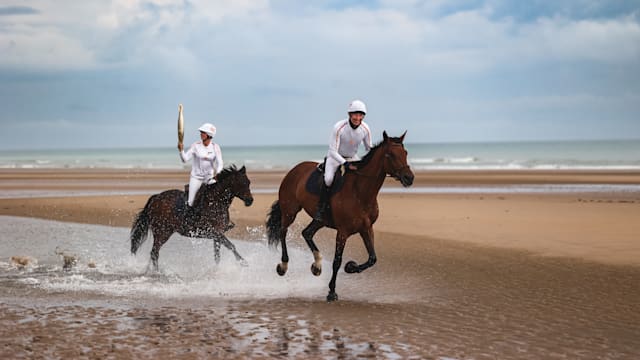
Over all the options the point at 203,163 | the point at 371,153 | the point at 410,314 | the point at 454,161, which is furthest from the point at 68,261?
the point at 454,161

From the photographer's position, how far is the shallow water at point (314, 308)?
752 centimetres

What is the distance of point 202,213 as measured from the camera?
12719mm

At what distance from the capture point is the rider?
10.7m

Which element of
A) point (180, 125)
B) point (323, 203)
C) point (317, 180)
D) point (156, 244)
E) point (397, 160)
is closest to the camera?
point (397, 160)

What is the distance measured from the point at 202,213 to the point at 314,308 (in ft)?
12.7

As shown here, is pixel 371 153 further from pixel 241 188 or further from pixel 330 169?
pixel 241 188

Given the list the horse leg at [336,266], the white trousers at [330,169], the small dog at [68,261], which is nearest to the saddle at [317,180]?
the white trousers at [330,169]

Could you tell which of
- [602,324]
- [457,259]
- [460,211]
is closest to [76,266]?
[457,259]

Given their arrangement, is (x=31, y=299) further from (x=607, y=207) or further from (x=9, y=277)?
(x=607, y=207)

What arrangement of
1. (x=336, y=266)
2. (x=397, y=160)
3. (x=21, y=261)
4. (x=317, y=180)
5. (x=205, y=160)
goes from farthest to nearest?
(x=205, y=160) < (x=21, y=261) < (x=317, y=180) < (x=336, y=266) < (x=397, y=160)

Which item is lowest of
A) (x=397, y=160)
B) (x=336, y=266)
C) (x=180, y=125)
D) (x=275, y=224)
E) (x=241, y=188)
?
(x=336, y=266)

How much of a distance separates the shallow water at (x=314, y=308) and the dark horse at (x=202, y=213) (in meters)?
0.57

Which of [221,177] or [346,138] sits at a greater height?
[346,138]

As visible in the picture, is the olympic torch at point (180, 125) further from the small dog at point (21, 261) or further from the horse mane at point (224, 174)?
the small dog at point (21, 261)
